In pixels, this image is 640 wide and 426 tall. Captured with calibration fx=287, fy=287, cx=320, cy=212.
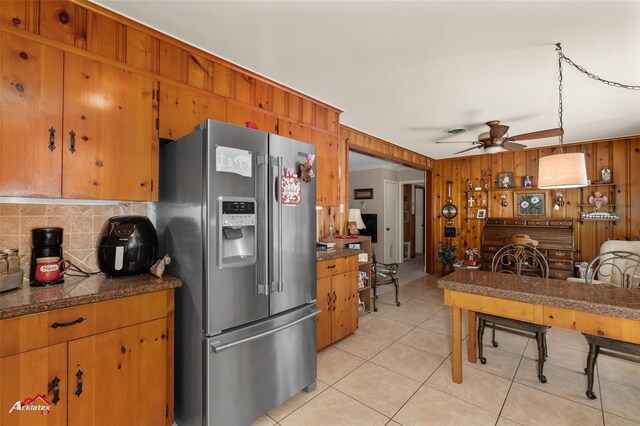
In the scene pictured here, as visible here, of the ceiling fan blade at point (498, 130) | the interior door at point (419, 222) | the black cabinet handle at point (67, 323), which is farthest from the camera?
the interior door at point (419, 222)

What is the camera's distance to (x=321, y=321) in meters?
2.69

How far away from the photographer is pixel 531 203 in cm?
543

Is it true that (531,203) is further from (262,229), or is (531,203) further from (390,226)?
(262,229)

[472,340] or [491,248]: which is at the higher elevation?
[491,248]

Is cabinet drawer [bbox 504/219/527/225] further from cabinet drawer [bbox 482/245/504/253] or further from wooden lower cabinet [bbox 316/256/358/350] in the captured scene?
wooden lower cabinet [bbox 316/256/358/350]

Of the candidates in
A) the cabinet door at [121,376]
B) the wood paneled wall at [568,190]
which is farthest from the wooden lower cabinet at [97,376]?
the wood paneled wall at [568,190]

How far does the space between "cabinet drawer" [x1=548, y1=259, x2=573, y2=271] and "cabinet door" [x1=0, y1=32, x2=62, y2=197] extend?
20.9 feet

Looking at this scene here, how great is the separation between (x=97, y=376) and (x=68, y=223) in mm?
982

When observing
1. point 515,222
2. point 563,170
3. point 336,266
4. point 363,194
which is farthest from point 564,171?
point 363,194

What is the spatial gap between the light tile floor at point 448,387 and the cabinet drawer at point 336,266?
2.52ft

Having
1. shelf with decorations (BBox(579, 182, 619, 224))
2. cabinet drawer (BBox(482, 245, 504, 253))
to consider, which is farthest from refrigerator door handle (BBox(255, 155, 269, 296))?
shelf with decorations (BBox(579, 182, 619, 224))

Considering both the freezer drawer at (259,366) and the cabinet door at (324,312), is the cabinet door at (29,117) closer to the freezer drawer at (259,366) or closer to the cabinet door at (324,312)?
the freezer drawer at (259,366)

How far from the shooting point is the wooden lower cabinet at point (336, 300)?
2.70 metres

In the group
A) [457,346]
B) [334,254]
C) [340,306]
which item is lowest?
[457,346]
